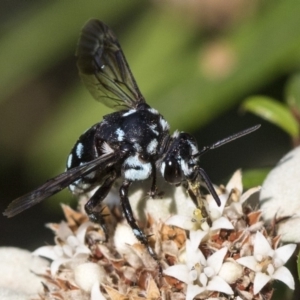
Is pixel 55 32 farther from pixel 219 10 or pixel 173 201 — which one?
pixel 173 201

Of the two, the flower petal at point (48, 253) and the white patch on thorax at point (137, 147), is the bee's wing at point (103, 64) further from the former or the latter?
the flower petal at point (48, 253)

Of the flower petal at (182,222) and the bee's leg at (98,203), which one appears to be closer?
the flower petal at (182,222)

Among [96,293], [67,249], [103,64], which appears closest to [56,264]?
[67,249]

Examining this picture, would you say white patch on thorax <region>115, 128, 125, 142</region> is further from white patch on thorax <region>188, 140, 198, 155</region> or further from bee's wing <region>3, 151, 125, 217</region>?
white patch on thorax <region>188, 140, 198, 155</region>

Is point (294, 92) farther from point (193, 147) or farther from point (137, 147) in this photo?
point (137, 147)

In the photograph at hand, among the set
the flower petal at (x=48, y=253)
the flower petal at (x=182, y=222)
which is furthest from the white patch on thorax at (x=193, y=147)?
the flower petal at (x=48, y=253)

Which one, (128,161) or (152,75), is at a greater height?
(152,75)

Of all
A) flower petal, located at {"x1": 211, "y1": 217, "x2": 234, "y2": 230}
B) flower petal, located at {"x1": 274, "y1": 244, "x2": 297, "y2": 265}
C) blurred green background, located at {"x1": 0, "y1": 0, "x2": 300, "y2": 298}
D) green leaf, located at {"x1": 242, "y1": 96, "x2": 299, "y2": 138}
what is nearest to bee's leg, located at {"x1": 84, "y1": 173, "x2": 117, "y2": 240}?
flower petal, located at {"x1": 211, "y1": 217, "x2": 234, "y2": 230}
